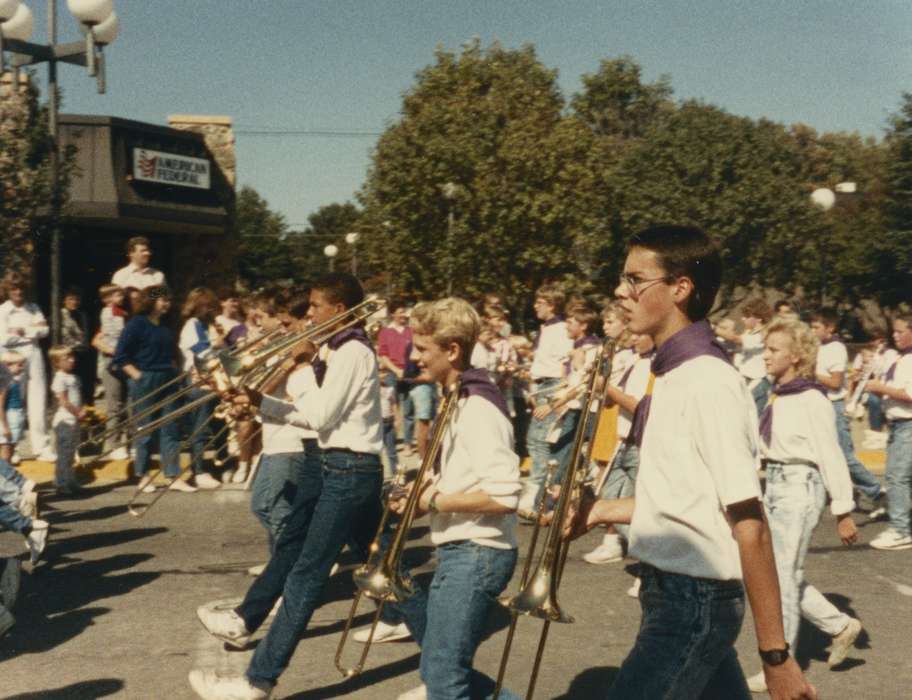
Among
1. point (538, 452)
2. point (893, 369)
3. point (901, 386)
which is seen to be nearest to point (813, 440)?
point (901, 386)

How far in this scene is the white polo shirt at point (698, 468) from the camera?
8.49 feet

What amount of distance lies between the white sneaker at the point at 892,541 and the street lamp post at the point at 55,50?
25.3 ft

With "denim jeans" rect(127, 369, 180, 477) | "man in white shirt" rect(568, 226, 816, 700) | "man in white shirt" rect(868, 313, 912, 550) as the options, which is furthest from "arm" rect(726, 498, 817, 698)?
"denim jeans" rect(127, 369, 180, 477)

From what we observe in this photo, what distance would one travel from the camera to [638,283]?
111 inches

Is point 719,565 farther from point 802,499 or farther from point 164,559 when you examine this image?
point 164,559

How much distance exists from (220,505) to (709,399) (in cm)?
712

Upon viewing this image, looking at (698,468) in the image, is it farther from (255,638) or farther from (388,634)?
(255,638)

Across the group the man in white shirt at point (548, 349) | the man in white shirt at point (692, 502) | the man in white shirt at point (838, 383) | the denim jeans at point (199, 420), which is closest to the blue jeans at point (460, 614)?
the man in white shirt at point (692, 502)

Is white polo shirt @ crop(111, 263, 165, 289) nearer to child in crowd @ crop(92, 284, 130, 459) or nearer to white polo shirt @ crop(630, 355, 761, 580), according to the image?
child in crowd @ crop(92, 284, 130, 459)

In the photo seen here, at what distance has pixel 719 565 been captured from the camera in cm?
266

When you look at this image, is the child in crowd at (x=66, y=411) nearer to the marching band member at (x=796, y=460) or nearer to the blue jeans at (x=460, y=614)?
the marching band member at (x=796, y=460)

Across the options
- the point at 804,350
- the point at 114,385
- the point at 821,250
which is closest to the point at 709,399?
the point at 804,350

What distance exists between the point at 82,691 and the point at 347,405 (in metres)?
1.70

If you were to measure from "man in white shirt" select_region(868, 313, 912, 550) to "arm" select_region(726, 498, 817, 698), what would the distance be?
5.69 meters
